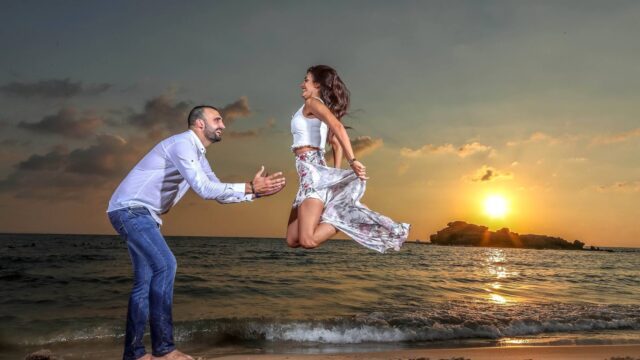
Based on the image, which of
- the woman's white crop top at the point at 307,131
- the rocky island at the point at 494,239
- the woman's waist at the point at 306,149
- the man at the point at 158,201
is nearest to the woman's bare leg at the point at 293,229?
the woman's waist at the point at 306,149

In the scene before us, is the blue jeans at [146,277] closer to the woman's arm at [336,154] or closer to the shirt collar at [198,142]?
the shirt collar at [198,142]

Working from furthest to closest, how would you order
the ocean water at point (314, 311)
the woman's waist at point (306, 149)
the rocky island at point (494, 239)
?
the rocky island at point (494, 239), the ocean water at point (314, 311), the woman's waist at point (306, 149)

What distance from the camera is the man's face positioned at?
5.12 metres

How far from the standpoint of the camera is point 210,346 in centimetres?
1023

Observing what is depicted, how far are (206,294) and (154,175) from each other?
495 inches

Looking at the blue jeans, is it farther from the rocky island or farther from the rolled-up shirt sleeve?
the rocky island

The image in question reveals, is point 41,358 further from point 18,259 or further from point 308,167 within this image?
point 18,259

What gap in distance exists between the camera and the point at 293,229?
5.93m

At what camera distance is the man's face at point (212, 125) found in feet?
16.8

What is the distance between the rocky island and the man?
103 metres

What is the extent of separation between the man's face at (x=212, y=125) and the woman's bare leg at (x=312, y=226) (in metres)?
1.24

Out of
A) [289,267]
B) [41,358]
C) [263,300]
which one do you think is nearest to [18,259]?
[289,267]

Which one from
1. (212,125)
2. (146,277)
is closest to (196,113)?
(212,125)

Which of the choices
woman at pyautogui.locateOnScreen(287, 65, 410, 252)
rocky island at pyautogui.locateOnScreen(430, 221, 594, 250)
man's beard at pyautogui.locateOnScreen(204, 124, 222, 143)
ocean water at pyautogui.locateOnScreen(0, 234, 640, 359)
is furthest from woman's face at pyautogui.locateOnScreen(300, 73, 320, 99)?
rocky island at pyautogui.locateOnScreen(430, 221, 594, 250)
